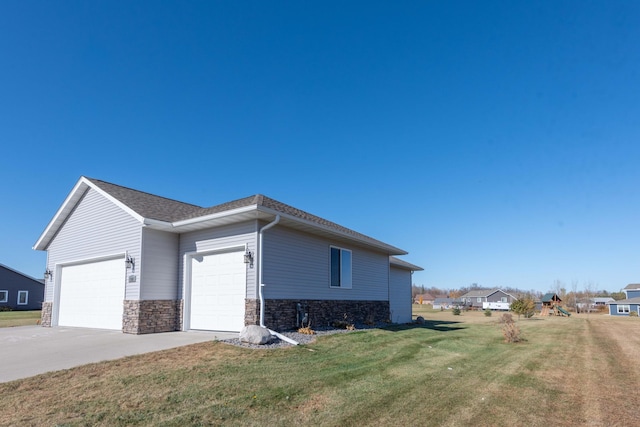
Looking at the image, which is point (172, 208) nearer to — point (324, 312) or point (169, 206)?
point (169, 206)

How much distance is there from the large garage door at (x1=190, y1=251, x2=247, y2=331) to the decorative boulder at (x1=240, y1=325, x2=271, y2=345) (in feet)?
6.00

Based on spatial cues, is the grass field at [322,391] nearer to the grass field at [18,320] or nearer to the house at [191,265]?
A: the house at [191,265]

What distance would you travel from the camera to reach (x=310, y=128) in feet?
60.0

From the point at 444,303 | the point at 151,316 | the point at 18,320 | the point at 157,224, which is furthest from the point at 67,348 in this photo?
the point at 444,303

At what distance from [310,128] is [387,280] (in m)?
8.35

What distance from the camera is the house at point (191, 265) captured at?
10.9m

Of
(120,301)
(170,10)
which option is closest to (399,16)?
(170,10)

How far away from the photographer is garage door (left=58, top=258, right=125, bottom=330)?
12.6 metres

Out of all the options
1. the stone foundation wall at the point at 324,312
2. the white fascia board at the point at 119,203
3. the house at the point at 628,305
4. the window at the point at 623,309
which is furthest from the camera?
the window at the point at 623,309

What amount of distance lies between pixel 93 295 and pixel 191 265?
443 cm

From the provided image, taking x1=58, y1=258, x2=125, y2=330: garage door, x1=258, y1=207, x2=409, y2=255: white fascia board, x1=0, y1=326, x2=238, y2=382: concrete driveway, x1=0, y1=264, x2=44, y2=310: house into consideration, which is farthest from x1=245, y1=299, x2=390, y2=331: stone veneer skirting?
x1=0, y1=264, x2=44, y2=310: house

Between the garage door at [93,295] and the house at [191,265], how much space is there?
0.04 meters

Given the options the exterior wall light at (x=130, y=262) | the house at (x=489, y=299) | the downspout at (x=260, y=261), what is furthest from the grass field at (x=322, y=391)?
the house at (x=489, y=299)

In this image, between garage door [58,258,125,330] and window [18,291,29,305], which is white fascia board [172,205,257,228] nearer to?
garage door [58,258,125,330]
